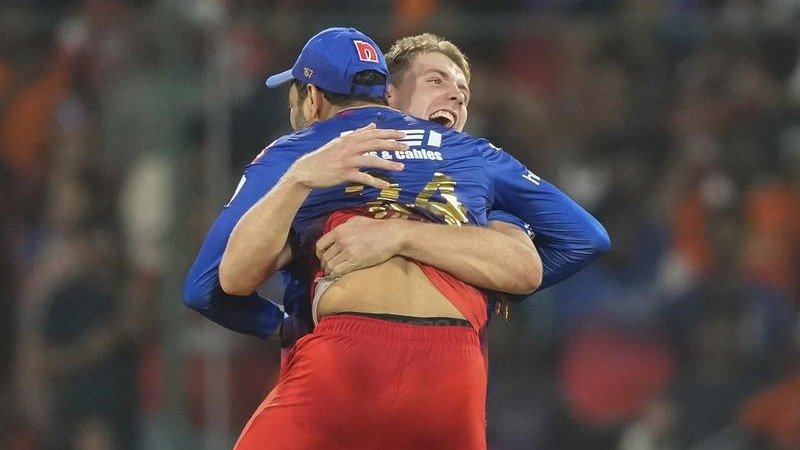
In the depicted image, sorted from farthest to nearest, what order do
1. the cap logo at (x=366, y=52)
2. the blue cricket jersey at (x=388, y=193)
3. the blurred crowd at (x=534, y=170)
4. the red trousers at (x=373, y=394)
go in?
the blurred crowd at (x=534, y=170), the cap logo at (x=366, y=52), the blue cricket jersey at (x=388, y=193), the red trousers at (x=373, y=394)

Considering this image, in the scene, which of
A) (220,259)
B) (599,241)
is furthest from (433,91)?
(220,259)

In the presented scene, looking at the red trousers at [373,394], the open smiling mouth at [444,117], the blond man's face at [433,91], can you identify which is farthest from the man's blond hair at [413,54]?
the red trousers at [373,394]

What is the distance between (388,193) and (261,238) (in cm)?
34

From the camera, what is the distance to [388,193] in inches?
135

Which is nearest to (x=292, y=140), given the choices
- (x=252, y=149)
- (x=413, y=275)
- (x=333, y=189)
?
(x=333, y=189)

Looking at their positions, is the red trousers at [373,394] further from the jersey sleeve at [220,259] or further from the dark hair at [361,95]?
the dark hair at [361,95]

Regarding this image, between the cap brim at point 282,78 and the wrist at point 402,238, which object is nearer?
the wrist at point 402,238

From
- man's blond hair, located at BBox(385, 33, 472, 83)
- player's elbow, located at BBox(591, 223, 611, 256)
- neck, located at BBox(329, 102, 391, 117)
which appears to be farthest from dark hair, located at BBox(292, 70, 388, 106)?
player's elbow, located at BBox(591, 223, 611, 256)

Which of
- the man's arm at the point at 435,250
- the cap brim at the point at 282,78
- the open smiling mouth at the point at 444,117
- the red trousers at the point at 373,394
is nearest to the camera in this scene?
the red trousers at the point at 373,394

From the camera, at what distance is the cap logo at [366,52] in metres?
3.55

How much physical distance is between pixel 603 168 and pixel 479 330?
12.7ft

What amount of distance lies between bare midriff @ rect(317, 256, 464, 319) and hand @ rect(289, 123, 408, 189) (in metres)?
0.20

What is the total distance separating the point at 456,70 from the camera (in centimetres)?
409

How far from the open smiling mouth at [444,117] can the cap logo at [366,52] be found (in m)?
0.44
